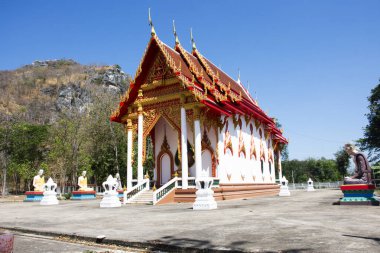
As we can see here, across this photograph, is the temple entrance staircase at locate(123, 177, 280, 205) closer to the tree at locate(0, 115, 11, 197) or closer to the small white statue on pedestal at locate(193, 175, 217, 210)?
the small white statue on pedestal at locate(193, 175, 217, 210)

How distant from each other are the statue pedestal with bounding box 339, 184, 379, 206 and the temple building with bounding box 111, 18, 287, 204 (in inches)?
229

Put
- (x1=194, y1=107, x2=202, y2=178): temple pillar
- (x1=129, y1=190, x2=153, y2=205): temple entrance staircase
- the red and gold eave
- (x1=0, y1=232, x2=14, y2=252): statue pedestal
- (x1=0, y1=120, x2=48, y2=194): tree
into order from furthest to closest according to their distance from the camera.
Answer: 1. (x1=0, y1=120, x2=48, y2=194): tree
2. the red and gold eave
3. (x1=129, y1=190, x2=153, y2=205): temple entrance staircase
4. (x1=194, y1=107, x2=202, y2=178): temple pillar
5. (x1=0, y1=232, x2=14, y2=252): statue pedestal

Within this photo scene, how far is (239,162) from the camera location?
17750mm

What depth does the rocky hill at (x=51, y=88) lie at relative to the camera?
80.6 m

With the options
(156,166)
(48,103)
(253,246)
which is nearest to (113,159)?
(156,166)

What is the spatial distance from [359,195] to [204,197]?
451cm

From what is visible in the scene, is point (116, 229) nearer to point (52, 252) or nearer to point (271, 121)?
point (52, 252)

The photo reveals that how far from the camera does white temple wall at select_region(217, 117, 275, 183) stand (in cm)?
1602

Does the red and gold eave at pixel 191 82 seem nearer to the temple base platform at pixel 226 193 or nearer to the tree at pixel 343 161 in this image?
the temple base platform at pixel 226 193

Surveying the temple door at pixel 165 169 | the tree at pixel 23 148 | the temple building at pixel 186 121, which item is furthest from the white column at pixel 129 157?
the tree at pixel 23 148

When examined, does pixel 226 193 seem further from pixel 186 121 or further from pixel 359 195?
pixel 359 195

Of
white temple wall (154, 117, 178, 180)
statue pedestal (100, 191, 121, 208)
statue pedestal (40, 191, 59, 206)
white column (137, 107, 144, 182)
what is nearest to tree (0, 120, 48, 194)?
statue pedestal (40, 191, 59, 206)

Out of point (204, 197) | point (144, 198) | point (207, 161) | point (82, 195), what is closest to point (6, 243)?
point (204, 197)

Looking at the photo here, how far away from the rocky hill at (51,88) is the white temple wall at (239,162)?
60.6m
